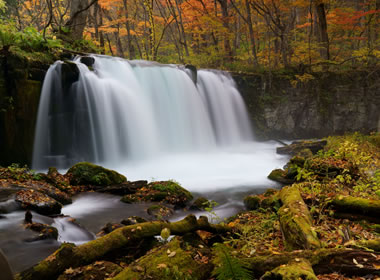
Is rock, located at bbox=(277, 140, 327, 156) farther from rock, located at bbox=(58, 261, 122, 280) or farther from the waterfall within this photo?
rock, located at bbox=(58, 261, 122, 280)

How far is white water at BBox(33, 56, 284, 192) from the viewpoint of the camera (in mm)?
9984

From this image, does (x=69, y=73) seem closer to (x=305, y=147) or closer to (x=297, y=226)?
(x=297, y=226)

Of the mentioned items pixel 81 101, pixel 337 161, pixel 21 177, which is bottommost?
pixel 337 161

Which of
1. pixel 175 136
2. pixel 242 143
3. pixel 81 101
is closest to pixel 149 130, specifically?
pixel 175 136

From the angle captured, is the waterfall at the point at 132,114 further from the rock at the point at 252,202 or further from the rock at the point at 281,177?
the rock at the point at 252,202

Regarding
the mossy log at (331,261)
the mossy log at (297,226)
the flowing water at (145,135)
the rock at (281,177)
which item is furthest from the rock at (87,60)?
the mossy log at (331,261)

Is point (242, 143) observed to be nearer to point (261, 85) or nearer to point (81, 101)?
point (261, 85)

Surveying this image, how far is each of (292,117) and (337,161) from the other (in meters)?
11.3

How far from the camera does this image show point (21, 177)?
666 cm

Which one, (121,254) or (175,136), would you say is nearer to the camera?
(121,254)

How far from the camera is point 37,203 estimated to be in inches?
200

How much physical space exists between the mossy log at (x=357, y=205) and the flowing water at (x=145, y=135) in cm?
293

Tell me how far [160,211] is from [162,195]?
889 millimetres

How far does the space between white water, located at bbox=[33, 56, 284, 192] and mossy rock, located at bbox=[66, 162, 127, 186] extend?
1.58 m
